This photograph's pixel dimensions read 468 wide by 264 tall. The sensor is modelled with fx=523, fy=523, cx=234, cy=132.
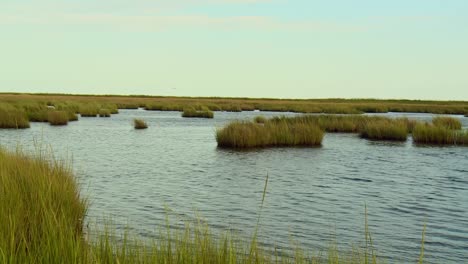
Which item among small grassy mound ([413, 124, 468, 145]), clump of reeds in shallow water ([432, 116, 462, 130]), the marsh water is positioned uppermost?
clump of reeds in shallow water ([432, 116, 462, 130])

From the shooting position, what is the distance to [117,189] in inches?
533

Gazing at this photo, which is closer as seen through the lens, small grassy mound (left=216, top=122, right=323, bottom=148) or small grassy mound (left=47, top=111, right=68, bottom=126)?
small grassy mound (left=216, top=122, right=323, bottom=148)

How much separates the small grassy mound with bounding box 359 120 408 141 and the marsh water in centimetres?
505

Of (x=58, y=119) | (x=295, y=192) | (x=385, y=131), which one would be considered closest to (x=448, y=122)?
(x=385, y=131)

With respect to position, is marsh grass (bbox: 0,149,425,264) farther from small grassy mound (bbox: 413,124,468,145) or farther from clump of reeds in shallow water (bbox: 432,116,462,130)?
clump of reeds in shallow water (bbox: 432,116,462,130)

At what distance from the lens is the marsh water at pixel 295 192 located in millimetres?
9586

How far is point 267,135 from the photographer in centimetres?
2591

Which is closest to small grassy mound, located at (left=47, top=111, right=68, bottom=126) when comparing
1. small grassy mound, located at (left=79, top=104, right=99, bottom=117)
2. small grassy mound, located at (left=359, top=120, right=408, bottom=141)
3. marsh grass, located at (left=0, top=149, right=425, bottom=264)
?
small grassy mound, located at (left=79, top=104, right=99, bottom=117)

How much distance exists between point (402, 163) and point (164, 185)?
10904 millimetres

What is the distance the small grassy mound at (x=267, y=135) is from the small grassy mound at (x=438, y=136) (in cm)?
661

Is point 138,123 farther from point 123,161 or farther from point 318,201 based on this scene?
point 318,201

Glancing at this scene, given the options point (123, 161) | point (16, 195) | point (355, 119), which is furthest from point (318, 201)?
point (355, 119)

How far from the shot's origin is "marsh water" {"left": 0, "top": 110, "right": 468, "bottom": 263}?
9586 mm

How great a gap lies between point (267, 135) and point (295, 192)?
475 inches
